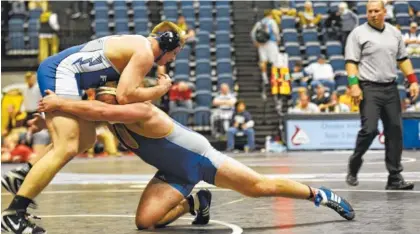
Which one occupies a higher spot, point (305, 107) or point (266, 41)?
point (266, 41)

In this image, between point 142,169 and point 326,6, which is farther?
point 326,6

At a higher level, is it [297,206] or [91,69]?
[91,69]

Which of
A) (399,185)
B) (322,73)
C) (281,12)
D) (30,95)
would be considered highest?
(281,12)

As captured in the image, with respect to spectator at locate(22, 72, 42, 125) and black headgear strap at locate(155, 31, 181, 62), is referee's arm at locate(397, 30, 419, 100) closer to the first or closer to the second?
black headgear strap at locate(155, 31, 181, 62)

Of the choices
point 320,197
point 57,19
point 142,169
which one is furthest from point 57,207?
point 57,19

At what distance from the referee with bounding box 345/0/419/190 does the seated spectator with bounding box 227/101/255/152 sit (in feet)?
27.9

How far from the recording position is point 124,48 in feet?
15.5

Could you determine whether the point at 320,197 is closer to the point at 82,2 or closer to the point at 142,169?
the point at 142,169

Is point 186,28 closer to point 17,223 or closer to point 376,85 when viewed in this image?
point 376,85

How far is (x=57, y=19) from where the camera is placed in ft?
62.1

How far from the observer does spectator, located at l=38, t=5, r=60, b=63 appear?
17.8 m

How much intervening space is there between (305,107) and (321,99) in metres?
0.52

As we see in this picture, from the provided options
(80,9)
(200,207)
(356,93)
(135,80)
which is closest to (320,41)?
(80,9)

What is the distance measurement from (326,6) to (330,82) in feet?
10.7
